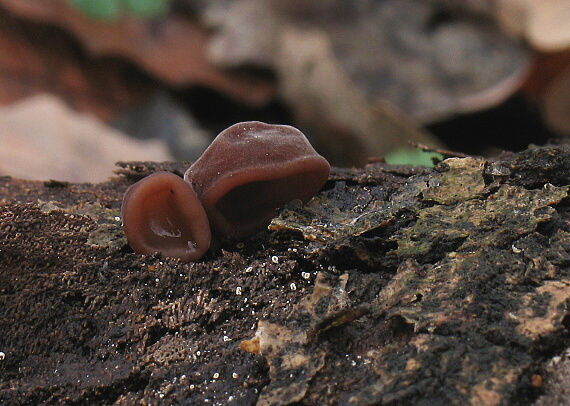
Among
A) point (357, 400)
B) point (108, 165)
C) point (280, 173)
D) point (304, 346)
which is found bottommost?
point (357, 400)

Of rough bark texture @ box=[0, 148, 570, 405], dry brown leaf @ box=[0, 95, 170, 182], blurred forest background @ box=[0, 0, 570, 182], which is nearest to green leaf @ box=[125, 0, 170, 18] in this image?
blurred forest background @ box=[0, 0, 570, 182]

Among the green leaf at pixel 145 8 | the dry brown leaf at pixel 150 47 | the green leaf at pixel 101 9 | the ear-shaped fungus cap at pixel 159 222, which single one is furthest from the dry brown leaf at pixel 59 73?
the ear-shaped fungus cap at pixel 159 222

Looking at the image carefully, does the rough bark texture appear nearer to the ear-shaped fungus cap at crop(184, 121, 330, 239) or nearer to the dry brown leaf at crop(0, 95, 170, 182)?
the ear-shaped fungus cap at crop(184, 121, 330, 239)

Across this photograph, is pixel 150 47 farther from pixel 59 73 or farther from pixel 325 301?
pixel 325 301

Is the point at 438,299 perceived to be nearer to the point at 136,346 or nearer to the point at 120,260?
the point at 136,346

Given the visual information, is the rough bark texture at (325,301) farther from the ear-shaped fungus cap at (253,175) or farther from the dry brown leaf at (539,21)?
the dry brown leaf at (539,21)

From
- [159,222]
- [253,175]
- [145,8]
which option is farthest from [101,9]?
[253,175]

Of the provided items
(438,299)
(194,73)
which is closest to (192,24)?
(194,73)
